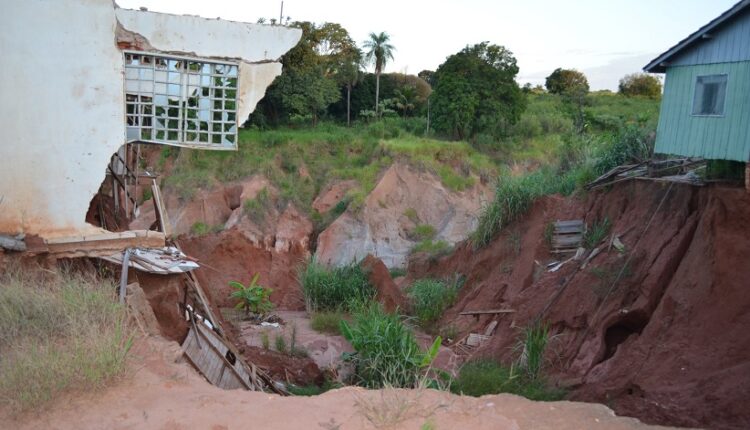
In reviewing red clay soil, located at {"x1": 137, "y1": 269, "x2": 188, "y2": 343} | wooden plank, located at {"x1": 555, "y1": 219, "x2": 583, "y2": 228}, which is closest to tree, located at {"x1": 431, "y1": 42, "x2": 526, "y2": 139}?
wooden plank, located at {"x1": 555, "y1": 219, "x2": 583, "y2": 228}

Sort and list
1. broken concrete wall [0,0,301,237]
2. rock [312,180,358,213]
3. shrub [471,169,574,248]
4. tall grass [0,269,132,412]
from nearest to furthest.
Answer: tall grass [0,269,132,412], broken concrete wall [0,0,301,237], shrub [471,169,574,248], rock [312,180,358,213]

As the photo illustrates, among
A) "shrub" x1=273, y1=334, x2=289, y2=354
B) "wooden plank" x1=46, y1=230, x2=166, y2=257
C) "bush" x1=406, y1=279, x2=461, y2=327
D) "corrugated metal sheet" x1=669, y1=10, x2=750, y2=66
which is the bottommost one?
"shrub" x1=273, y1=334, x2=289, y2=354

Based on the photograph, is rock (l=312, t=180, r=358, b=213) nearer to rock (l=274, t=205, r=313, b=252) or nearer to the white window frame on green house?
rock (l=274, t=205, r=313, b=252)

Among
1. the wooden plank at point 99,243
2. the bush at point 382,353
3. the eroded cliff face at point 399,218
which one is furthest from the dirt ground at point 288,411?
the eroded cliff face at point 399,218

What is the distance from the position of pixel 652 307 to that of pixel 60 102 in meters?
8.76

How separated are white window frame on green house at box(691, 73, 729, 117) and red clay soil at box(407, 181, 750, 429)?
1.13 meters

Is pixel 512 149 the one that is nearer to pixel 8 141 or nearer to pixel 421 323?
pixel 421 323

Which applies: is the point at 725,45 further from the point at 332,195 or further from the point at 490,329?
the point at 332,195

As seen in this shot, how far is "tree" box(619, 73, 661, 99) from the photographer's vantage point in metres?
40.3

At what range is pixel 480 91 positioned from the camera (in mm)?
29391

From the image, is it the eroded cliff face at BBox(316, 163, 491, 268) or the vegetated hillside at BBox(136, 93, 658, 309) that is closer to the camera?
the eroded cliff face at BBox(316, 163, 491, 268)

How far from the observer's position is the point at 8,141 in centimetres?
833

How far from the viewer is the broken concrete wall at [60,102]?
8273 mm

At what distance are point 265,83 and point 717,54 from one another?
652 centimetres
